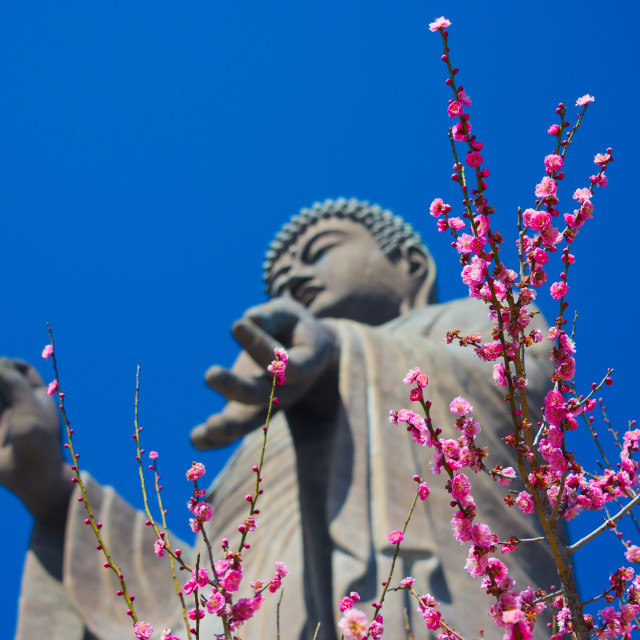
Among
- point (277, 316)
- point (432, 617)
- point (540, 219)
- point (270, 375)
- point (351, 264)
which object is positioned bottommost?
point (432, 617)

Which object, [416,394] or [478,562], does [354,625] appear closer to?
[478,562]

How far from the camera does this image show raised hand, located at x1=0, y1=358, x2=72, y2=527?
5.20 m

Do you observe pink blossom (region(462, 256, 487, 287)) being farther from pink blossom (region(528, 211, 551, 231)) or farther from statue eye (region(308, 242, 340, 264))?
statue eye (region(308, 242, 340, 264))

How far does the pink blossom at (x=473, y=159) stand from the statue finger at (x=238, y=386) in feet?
7.54

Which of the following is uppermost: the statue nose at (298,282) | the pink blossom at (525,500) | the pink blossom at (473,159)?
the statue nose at (298,282)

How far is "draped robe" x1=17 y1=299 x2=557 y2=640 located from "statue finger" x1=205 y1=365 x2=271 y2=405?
43 centimetres

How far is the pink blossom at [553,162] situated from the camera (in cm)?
191

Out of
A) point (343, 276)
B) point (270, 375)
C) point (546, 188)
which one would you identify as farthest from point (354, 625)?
point (343, 276)

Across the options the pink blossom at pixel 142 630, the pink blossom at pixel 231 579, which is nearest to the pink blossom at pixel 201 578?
the pink blossom at pixel 231 579

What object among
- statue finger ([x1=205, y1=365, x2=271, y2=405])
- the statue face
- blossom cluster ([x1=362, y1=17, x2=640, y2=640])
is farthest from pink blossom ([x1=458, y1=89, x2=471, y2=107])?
the statue face

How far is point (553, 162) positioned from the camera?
6.26 feet

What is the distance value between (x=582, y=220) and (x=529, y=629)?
0.81 meters

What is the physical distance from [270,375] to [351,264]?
3028 millimetres

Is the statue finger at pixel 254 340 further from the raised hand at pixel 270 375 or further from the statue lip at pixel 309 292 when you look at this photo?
the statue lip at pixel 309 292
